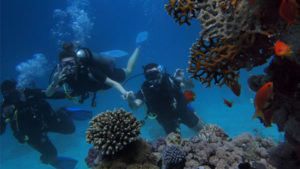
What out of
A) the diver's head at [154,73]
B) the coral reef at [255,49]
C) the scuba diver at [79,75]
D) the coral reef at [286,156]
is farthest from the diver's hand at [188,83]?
the coral reef at [286,156]

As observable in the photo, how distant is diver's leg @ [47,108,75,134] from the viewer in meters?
9.95

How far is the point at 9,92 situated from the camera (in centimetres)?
839

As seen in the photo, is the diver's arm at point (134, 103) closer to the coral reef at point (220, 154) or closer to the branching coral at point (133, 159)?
the coral reef at point (220, 154)

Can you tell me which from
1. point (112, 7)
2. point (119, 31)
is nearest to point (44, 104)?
point (112, 7)

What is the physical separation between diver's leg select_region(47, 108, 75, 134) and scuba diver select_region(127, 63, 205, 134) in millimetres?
5062

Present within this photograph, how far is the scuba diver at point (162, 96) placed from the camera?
23.2 ft

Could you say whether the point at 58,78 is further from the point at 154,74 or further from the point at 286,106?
the point at 286,106

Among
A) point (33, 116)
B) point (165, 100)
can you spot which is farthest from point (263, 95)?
point (33, 116)

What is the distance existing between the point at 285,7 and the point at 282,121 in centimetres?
170

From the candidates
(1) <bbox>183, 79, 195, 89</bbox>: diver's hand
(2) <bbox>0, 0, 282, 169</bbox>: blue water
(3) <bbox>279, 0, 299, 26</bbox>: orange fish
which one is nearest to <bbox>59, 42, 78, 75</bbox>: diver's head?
(1) <bbox>183, 79, 195, 89</bbox>: diver's hand

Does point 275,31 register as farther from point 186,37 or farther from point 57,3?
point 186,37

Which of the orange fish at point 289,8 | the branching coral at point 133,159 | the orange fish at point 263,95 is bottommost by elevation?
the branching coral at point 133,159

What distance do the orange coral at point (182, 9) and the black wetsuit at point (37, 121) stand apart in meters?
7.75

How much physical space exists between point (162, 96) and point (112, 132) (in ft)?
12.9
